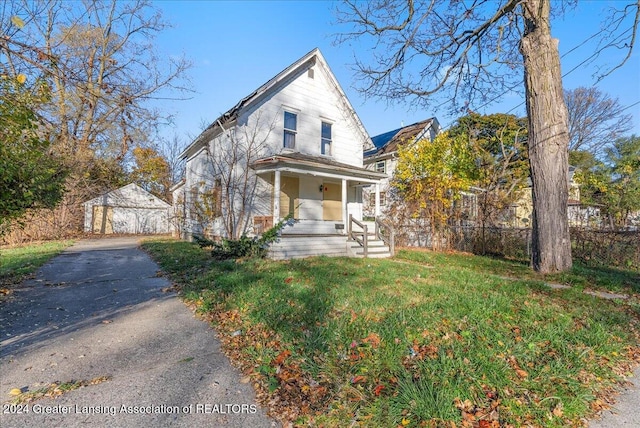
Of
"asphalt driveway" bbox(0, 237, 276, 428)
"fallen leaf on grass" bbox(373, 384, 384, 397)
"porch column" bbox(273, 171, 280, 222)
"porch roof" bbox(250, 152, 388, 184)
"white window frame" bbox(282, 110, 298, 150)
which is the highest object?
"white window frame" bbox(282, 110, 298, 150)

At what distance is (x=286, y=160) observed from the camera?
417 inches

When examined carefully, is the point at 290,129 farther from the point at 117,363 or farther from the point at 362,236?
the point at 117,363

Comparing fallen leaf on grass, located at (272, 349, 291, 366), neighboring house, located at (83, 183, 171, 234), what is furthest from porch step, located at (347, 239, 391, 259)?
neighboring house, located at (83, 183, 171, 234)

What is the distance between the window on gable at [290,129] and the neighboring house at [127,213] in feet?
54.6

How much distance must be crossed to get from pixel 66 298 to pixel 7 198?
7.15 ft

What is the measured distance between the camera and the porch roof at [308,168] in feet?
35.2

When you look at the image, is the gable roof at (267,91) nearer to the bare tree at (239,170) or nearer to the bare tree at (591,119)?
the bare tree at (239,170)

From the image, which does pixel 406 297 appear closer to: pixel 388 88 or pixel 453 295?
pixel 453 295

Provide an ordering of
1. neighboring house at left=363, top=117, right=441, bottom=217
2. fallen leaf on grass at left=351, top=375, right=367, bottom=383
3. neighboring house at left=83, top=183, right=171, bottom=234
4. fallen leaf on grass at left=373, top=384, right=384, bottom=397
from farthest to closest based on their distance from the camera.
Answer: neighboring house at left=83, top=183, right=171, bottom=234, neighboring house at left=363, top=117, right=441, bottom=217, fallen leaf on grass at left=351, top=375, right=367, bottom=383, fallen leaf on grass at left=373, top=384, right=384, bottom=397

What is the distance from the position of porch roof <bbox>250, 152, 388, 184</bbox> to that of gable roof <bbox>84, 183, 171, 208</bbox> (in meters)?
17.3

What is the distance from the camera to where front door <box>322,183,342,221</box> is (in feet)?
46.0

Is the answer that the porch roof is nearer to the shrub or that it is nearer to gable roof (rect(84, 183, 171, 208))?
the shrub

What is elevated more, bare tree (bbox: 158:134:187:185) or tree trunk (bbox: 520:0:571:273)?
bare tree (bbox: 158:134:187:185)

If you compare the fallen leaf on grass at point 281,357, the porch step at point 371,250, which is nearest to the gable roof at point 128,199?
the porch step at point 371,250
